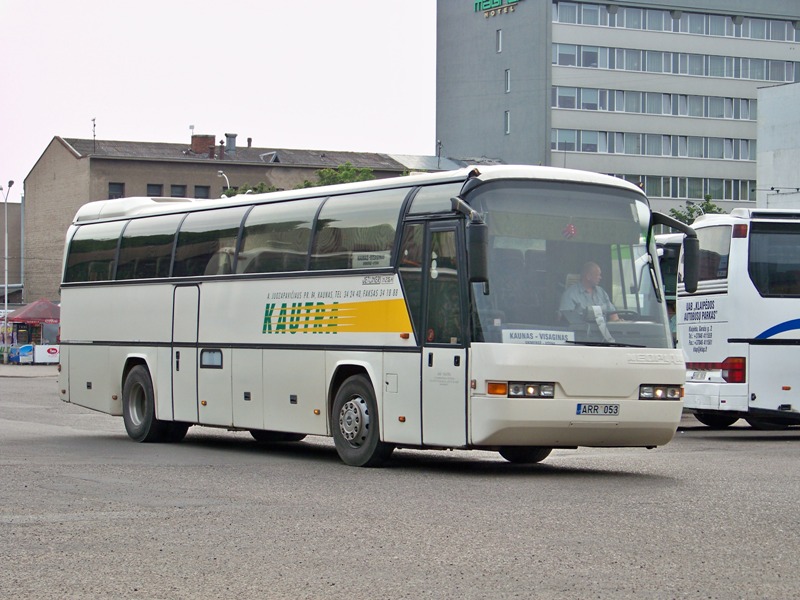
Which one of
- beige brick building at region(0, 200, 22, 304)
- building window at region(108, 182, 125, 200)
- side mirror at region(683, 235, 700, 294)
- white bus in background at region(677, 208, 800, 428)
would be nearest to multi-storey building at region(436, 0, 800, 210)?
building window at region(108, 182, 125, 200)

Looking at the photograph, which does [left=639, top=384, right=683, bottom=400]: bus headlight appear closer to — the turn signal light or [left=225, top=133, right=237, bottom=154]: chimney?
the turn signal light

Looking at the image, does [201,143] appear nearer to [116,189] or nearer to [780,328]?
[116,189]

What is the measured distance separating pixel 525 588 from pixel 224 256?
1211 centimetres

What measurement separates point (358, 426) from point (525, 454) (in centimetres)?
220

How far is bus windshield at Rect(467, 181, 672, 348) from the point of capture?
1487 cm

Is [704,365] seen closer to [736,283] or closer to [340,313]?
[736,283]

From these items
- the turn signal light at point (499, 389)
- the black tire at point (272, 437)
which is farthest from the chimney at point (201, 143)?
the turn signal light at point (499, 389)

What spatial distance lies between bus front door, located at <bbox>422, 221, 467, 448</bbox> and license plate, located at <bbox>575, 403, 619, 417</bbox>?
46.2 inches

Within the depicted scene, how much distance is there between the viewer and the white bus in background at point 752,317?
75.5 feet

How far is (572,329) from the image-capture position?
588 inches

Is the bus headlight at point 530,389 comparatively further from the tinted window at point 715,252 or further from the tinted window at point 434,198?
the tinted window at point 715,252

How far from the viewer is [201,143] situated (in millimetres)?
104875

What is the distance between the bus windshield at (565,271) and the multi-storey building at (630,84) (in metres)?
82.9

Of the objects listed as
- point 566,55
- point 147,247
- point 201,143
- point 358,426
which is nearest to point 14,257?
point 201,143
